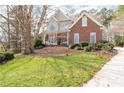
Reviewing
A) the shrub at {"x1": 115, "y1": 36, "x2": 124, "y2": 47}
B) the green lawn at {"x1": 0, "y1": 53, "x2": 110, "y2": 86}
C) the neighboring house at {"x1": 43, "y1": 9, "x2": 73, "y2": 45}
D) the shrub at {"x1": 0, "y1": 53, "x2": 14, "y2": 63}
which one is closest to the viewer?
the green lawn at {"x1": 0, "y1": 53, "x2": 110, "y2": 86}

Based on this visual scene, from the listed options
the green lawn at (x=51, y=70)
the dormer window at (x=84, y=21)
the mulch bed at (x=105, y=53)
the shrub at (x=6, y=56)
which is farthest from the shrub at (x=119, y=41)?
the shrub at (x=6, y=56)

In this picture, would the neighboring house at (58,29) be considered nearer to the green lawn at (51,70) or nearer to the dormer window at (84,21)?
the dormer window at (84,21)

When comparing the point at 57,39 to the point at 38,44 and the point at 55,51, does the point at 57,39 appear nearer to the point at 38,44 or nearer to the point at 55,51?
the point at 55,51

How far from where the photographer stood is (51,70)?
18.1 feet

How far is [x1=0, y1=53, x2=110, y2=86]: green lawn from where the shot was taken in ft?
16.3

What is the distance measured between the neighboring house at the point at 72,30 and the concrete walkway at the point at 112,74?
579mm

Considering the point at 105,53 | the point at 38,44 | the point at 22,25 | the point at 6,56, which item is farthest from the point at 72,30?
the point at 6,56

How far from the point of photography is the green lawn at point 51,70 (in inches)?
196

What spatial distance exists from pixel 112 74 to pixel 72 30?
1203mm

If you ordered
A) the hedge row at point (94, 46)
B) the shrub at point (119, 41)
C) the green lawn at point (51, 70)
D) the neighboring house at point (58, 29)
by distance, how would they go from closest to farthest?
1. the green lawn at point (51, 70)
2. the shrub at point (119, 41)
3. the hedge row at point (94, 46)
4. the neighboring house at point (58, 29)

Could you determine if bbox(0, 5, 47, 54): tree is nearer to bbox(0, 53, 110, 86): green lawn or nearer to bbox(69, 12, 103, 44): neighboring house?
bbox(0, 53, 110, 86): green lawn

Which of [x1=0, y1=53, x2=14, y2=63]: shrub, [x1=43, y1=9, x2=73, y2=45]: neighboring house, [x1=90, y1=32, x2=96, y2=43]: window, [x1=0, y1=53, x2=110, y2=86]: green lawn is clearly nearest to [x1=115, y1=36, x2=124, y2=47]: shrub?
[x1=90, y1=32, x2=96, y2=43]: window

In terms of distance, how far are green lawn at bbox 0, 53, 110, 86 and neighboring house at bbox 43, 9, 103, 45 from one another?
35 cm
